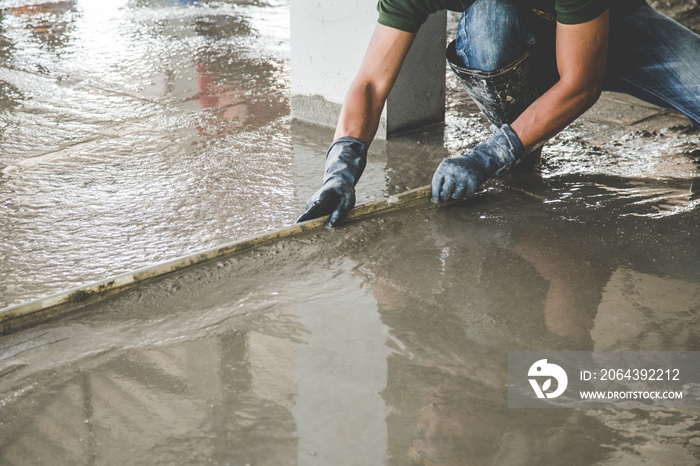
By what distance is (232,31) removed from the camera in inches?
188

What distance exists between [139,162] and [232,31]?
2489 mm

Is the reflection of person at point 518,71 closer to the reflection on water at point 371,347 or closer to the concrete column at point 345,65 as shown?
the reflection on water at point 371,347

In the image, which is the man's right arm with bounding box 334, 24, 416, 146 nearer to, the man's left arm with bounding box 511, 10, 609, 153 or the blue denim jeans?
the blue denim jeans

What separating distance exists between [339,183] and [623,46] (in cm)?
122

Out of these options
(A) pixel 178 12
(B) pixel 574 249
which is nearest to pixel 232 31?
(A) pixel 178 12

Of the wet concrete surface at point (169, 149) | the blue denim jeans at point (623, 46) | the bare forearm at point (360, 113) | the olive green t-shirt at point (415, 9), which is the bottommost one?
the wet concrete surface at point (169, 149)

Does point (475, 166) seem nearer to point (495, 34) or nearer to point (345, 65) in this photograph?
point (495, 34)

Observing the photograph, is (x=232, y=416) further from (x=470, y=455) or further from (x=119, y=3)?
(x=119, y=3)

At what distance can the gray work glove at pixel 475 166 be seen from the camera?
85.2 inches

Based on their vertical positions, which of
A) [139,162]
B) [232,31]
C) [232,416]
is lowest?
[232,416]

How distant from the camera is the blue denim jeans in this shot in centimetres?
229

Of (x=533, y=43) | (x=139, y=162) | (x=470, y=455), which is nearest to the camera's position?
(x=470, y=455)

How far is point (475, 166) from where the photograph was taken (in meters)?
2.19

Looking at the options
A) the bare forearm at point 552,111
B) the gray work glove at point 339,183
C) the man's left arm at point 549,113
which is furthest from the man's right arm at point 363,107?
the bare forearm at point 552,111
